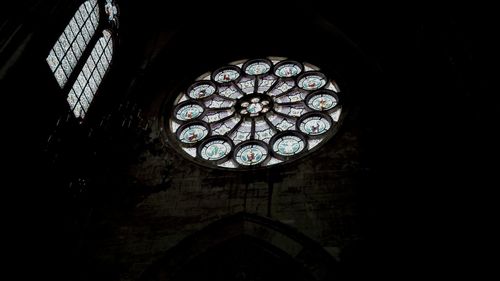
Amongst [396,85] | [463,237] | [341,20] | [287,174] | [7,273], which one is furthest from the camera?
[341,20]

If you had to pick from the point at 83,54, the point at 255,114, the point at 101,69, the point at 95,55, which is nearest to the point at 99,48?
the point at 95,55

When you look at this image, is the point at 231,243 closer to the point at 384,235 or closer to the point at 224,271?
the point at 224,271

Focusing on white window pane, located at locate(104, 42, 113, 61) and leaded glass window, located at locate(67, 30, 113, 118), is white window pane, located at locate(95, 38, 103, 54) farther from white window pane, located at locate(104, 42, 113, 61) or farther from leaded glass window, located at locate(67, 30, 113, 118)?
white window pane, located at locate(104, 42, 113, 61)

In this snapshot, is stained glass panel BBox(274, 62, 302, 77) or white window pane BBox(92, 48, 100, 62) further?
stained glass panel BBox(274, 62, 302, 77)

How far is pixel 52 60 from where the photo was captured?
897cm

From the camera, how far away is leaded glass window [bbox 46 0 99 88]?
29.7 ft

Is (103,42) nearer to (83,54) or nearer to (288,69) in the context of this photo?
(83,54)

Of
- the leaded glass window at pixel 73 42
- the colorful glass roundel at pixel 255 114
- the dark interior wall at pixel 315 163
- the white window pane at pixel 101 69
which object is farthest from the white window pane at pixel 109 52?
the colorful glass roundel at pixel 255 114

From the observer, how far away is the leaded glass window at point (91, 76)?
9.62 m

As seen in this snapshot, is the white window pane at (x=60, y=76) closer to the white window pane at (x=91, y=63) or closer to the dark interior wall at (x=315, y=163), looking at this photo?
the dark interior wall at (x=315, y=163)

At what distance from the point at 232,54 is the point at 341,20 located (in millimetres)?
2099

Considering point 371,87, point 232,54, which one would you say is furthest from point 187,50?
point 371,87

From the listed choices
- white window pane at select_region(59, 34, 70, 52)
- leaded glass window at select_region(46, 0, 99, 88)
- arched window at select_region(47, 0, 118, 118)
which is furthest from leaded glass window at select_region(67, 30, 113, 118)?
white window pane at select_region(59, 34, 70, 52)

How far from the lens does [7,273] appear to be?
6.00 metres
